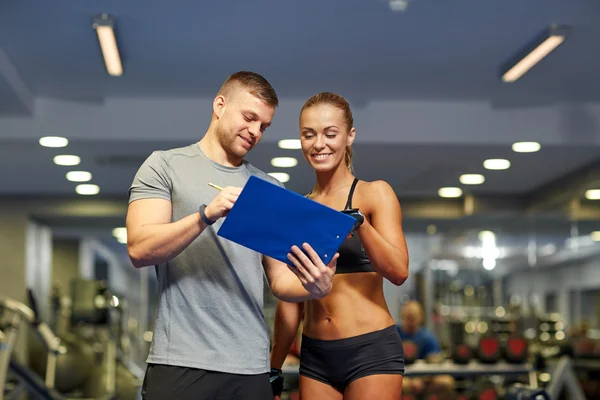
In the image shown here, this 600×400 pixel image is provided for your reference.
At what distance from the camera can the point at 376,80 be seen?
19.9ft

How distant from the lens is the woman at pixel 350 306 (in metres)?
2.27

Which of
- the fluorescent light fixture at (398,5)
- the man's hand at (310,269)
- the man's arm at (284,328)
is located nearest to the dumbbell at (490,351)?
the fluorescent light fixture at (398,5)

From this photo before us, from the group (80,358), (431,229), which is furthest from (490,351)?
(80,358)

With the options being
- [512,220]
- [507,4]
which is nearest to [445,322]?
[512,220]

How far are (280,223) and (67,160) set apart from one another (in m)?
5.85

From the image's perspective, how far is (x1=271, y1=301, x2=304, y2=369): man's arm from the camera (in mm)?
2447

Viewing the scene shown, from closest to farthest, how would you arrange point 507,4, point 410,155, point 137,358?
point 507,4 < point 410,155 < point 137,358

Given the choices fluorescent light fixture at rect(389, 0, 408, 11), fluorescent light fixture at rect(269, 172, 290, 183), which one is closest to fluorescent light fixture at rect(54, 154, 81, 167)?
fluorescent light fixture at rect(269, 172, 290, 183)

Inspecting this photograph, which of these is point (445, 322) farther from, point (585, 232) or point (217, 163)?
point (217, 163)

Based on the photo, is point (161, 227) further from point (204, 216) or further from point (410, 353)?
point (410, 353)

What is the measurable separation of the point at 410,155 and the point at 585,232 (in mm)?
2006

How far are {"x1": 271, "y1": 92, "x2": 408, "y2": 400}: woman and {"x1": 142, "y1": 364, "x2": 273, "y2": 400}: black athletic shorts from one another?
0.46m

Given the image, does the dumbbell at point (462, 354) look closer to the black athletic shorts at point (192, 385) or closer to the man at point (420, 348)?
the man at point (420, 348)

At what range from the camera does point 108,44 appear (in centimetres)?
506
